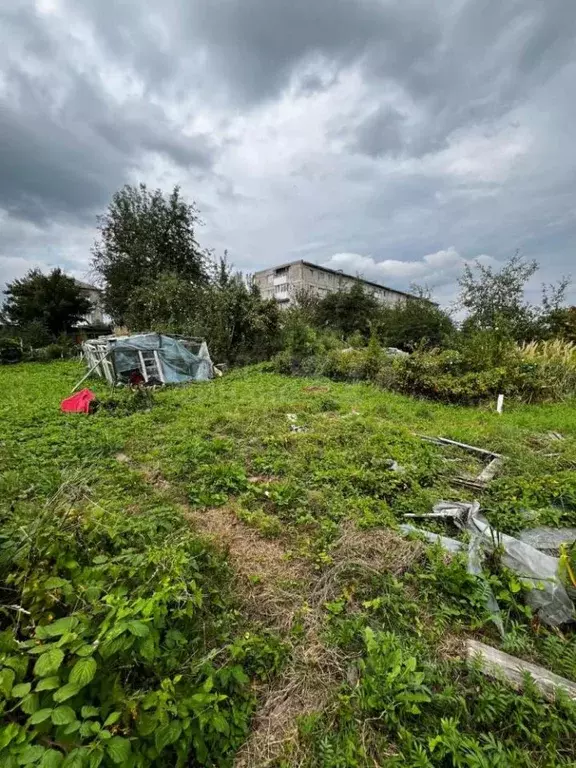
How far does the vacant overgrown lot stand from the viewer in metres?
1.20

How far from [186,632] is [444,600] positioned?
161 centimetres

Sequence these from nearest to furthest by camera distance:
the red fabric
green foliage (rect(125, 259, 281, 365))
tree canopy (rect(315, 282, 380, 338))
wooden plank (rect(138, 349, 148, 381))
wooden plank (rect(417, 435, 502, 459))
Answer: wooden plank (rect(417, 435, 502, 459)) → the red fabric → wooden plank (rect(138, 349, 148, 381)) → green foliage (rect(125, 259, 281, 365)) → tree canopy (rect(315, 282, 380, 338))

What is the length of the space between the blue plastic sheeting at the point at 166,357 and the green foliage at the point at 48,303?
513 inches

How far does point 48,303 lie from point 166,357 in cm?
1513

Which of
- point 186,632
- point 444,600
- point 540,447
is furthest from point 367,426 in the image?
point 186,632

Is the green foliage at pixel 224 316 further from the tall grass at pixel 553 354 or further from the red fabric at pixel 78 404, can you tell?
the tall grass at pixel 553 354

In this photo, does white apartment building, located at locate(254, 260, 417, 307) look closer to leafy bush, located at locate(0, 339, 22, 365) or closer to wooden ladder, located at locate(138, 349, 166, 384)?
leafy bush, located at locate(0, 339, 22, 365)

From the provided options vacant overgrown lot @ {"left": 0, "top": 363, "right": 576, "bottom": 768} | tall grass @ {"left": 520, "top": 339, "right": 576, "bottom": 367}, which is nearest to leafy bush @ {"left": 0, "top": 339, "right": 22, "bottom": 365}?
vacant overgrown lot @ {"left": 0, "top": 363, "right": 576, "bottom": 768}

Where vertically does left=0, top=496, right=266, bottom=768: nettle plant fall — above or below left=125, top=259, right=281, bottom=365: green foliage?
below

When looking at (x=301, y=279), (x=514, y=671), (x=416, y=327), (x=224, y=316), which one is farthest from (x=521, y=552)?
(x=301, y=279)

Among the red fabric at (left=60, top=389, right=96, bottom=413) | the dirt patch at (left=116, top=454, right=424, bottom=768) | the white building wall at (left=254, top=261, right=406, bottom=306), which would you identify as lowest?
the dirt patch at (left=116, top=454, right=424, bottom=768)

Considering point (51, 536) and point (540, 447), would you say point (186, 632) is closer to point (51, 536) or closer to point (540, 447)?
point (51, 536)

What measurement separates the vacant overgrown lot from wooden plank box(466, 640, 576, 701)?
0.06 meters

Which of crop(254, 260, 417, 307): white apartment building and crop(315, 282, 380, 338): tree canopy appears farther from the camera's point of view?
crop(254, 260, 417, 307): white apartment building
